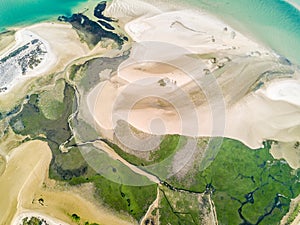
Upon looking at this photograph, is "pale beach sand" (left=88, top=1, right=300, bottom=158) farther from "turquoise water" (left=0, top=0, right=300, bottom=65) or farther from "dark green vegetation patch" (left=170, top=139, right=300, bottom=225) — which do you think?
"turquoise water" (left=0, top=0, right=300, bottom=65)

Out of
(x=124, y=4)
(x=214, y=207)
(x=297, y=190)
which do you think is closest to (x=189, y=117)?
(x=214, y=207)

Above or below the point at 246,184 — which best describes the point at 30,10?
above

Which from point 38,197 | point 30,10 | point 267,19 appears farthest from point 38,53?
point 267,19

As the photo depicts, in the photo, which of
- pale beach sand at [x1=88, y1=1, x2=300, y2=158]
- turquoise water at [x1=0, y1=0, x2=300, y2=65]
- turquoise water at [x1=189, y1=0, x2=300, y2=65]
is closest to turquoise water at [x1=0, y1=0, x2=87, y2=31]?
turquoise water at [x1=0, y1=0, x2=300, y2=65]

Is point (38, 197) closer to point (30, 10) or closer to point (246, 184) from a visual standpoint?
point (246, 184)

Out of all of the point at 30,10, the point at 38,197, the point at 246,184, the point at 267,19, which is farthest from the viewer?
the point at 30,10

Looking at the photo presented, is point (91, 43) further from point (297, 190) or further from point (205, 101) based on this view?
point (297, 190)

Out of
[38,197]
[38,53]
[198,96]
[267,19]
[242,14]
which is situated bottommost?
[38,197]

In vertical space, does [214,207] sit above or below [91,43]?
below
